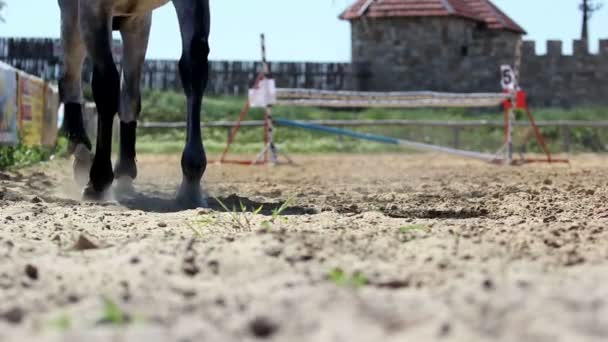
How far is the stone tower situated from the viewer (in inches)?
1415

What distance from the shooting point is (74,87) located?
23.8ft

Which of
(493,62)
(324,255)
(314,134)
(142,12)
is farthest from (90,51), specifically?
(493,62)

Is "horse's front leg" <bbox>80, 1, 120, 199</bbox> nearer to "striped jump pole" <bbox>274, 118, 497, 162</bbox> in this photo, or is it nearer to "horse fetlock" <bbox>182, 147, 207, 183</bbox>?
"horse fetlock" <bbox>182, 147, 207, 183</bbox>

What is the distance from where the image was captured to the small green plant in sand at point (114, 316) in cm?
204

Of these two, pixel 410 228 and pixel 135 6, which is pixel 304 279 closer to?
pixel 410 228

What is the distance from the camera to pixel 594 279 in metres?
2.43

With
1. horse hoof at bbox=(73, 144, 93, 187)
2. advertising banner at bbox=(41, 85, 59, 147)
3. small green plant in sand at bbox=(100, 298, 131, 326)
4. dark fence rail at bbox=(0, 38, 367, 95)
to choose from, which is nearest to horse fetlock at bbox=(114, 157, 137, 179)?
horse hoof at bbox=(73, 144, 93, 187)

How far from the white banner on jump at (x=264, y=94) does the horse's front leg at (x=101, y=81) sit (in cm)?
742

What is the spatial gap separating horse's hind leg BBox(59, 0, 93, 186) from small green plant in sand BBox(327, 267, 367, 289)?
460cm

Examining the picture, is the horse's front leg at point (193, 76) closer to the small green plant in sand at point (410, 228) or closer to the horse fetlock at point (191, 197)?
the horse fetlock at point (191, 197)

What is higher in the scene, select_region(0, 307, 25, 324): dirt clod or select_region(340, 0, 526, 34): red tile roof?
select_region(340, 0, 526, 34): red tile roof

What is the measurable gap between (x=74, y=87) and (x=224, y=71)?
2867cm

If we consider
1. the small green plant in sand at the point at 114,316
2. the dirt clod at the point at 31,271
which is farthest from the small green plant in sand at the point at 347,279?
the dirt clod at the point at 31,271

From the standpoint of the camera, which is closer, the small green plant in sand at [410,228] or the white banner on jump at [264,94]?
the small green plant in sand at [410,228]
